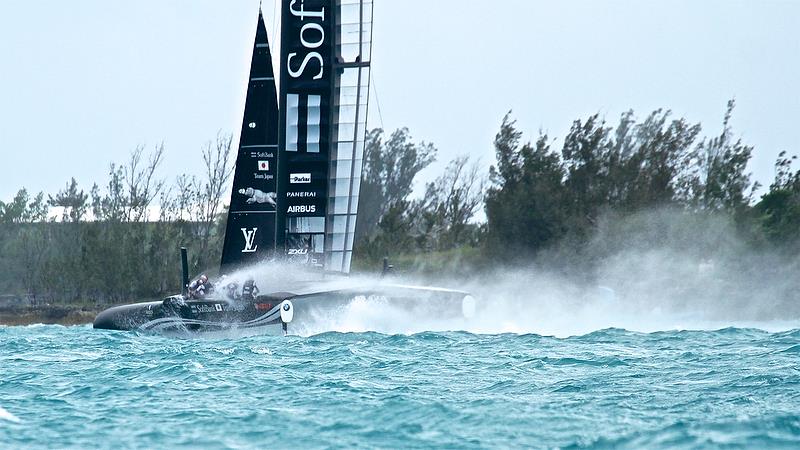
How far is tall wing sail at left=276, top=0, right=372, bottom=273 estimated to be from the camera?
1032 inches

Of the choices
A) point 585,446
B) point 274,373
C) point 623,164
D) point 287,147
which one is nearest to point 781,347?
point 274,373

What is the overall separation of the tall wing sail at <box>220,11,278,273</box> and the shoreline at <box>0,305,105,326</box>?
1681 centimetres

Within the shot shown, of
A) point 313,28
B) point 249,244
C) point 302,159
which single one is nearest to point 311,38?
point 313,28

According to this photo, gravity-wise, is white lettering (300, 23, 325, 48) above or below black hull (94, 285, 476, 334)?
above

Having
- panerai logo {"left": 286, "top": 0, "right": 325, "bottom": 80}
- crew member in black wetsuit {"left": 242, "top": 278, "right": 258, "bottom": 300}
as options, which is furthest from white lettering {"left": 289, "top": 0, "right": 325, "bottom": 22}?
crew member in black wetsuit {"left": 242, "top": 278, "right": 258, "bottom": 300}

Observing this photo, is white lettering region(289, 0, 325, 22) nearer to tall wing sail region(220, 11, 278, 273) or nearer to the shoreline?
tall wing sail region(220, 11, 278, 273)

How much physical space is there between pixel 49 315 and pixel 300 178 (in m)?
20.0

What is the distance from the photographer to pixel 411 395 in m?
13.2

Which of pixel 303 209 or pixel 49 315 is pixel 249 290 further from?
pixel 49 315

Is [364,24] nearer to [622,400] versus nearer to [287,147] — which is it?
[287,147]

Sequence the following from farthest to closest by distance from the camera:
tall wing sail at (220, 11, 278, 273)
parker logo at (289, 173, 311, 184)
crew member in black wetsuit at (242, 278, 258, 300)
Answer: tall wing sail at (220, 11, 278, 273), parker logo at (289, 173, 311, 184), crew member in black wetsuit at (242, 278, 258, 300)

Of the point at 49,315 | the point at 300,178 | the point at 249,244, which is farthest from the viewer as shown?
the point at 49,315

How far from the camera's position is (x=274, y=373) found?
15.5 meters

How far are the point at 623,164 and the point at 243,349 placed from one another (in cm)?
2426
